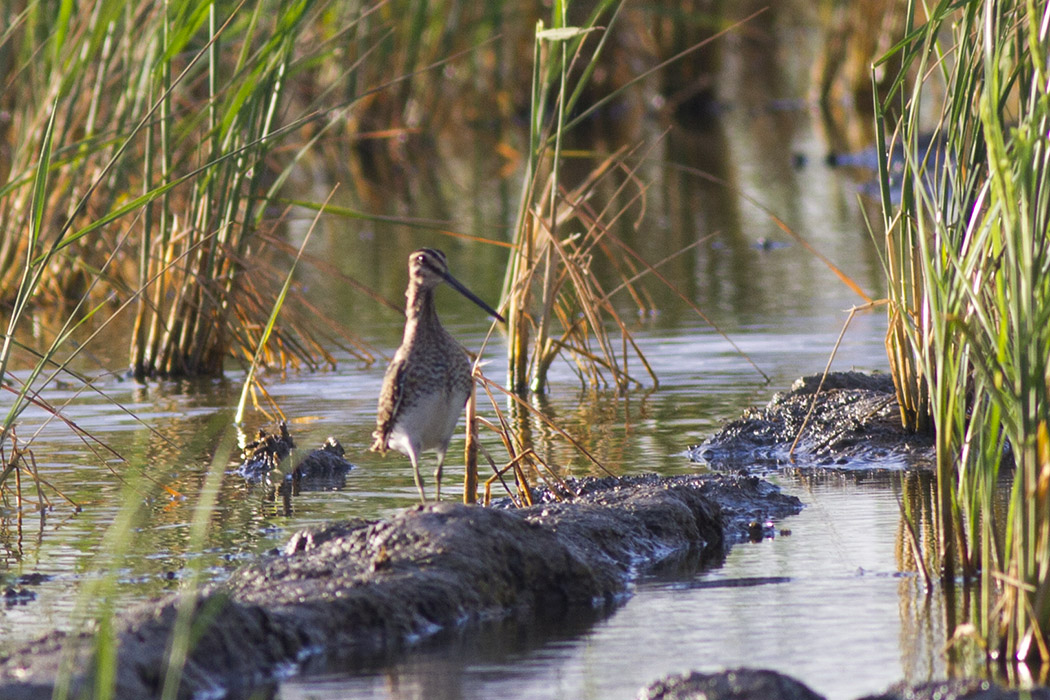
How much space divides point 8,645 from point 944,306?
2.19 m

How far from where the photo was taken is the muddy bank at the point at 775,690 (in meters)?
2.96

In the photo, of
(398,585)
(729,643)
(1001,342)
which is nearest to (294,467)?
(398,585)

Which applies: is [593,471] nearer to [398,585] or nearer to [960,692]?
[398,585]

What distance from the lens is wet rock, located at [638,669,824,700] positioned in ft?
9.77

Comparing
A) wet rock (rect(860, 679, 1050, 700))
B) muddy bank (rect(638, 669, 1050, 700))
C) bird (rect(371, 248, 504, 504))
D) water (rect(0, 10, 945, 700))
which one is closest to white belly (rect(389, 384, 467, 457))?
bird (rect(371, 248, 504, 504))

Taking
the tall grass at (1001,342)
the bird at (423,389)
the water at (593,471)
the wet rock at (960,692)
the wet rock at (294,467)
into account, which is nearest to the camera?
the wet rock at (960,692)

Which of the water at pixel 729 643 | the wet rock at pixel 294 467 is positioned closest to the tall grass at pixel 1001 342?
the water at pixel 729 643

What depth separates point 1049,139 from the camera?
131 inches

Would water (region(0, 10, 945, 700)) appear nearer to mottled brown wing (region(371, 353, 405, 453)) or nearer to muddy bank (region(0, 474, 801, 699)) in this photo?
muddy bank (region(0, 474, 801, 699))

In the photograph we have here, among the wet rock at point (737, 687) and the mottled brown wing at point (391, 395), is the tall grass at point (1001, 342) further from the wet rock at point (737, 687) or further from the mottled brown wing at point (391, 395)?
the mottled brown wing at point (391, 395)

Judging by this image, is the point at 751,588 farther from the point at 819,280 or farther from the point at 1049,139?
the point at 819,280

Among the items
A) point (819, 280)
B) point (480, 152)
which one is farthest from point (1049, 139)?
point (480, 152)

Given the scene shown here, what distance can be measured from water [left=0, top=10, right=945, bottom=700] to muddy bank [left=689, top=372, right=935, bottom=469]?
0.20m

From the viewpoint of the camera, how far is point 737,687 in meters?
2.99
